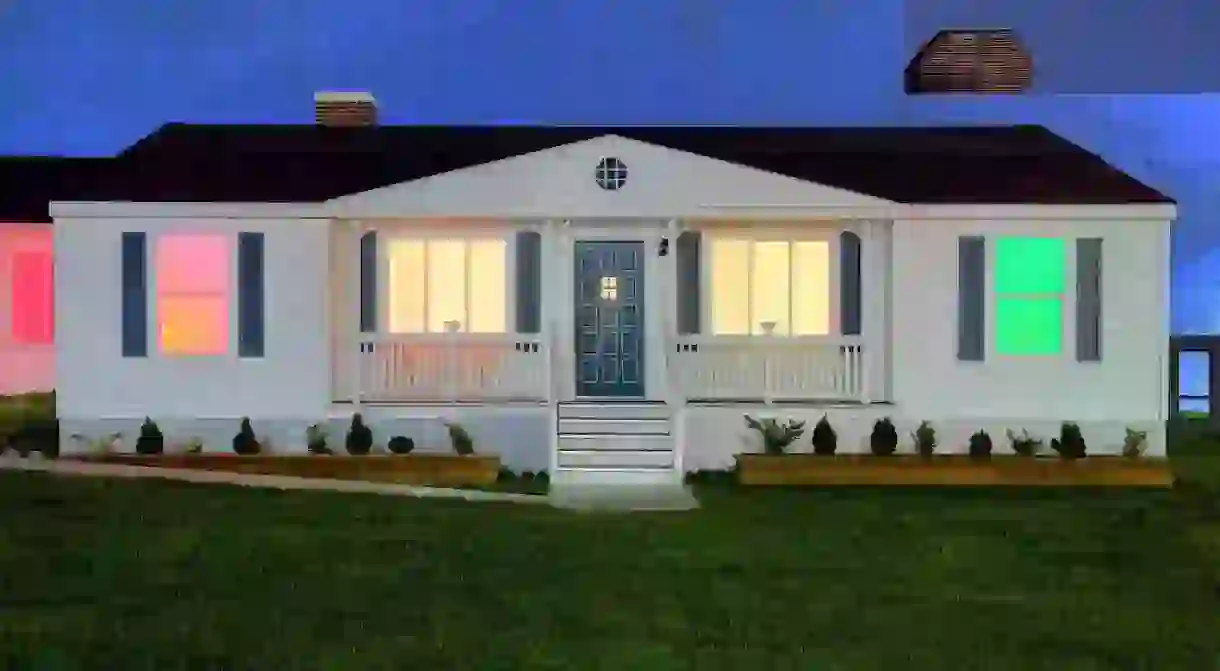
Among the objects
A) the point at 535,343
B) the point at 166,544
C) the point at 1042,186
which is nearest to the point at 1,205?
the point at 535,343

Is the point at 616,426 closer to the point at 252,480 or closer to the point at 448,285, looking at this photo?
the point at 448,285

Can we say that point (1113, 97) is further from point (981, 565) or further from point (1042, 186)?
point (981, 565)

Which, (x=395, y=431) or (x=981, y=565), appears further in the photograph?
(x=395, y=431)

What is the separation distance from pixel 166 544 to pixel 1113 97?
19995mm

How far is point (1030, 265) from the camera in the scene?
627 inches

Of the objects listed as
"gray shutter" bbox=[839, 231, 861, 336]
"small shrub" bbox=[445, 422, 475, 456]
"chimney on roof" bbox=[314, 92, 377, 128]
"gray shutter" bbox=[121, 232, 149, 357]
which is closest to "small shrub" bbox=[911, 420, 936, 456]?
"gray shutter" bbox=[839, 231, 861, 336]

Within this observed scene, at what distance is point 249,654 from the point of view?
7688 mm

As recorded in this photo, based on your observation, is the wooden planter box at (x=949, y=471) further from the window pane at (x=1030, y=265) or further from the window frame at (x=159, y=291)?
the window frame at (x=159, y=291)

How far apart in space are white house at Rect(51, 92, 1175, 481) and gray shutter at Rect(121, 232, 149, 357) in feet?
0.09

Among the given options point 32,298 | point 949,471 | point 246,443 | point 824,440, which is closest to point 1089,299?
point 949,471

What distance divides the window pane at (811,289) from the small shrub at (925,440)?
6.59 ft

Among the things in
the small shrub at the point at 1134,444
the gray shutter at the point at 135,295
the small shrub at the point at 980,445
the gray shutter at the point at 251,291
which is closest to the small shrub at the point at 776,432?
the small shrub at the point at 980,445

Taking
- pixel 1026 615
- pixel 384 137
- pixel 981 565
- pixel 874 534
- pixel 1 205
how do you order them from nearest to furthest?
pixel 1026 615 < pixel 981 565 < pixel 874 534 < pixel 384 137 < pixel 1 205

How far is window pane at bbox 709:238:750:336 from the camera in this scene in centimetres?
1708
